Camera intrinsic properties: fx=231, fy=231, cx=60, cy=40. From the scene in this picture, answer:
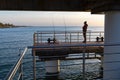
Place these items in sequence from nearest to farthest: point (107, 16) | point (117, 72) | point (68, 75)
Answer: point (117, 72) < point (107, 16) < point (68, 75)

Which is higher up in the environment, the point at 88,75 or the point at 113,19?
the point at 113,19

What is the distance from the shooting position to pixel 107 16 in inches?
412

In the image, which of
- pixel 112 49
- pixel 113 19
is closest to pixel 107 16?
pixel 113 19
